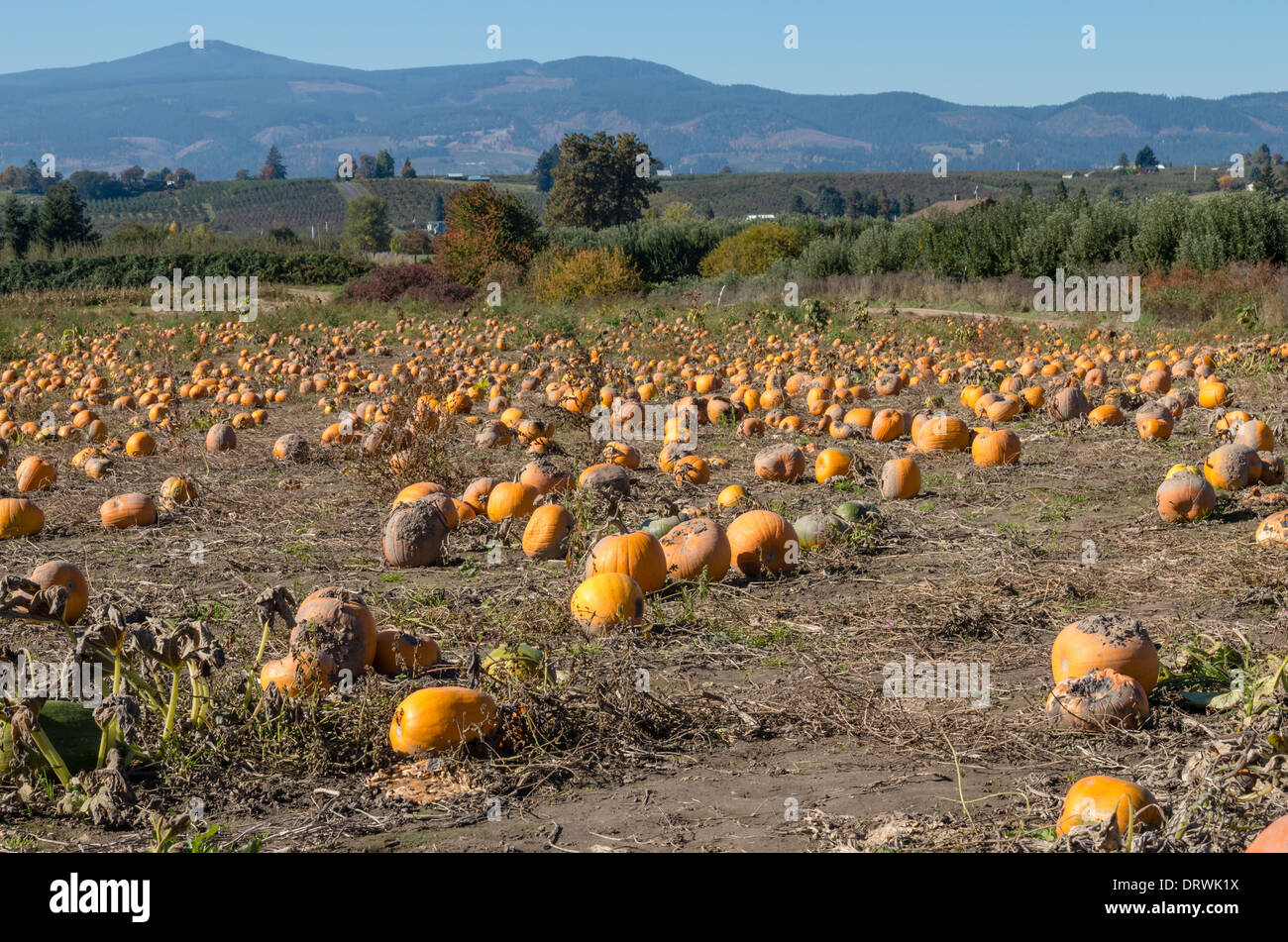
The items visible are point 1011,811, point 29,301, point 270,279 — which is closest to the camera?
point 1011,811

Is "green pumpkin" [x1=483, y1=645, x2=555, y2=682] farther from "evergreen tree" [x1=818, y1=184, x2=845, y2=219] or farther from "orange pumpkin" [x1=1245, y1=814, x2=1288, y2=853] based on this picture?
"evergreen tree" [x1=818, y1=184, x2=845, y2=219]

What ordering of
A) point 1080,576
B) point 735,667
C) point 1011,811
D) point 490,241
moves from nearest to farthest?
point 1011,811, point 735,667, point 1080,576, point 490,241

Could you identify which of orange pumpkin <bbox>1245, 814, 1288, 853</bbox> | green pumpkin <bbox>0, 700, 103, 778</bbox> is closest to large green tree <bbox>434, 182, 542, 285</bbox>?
green pumpkin <bbox>0, 700, 103, 778</bbox>

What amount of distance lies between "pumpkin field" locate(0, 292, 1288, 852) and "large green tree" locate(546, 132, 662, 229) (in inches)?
2055

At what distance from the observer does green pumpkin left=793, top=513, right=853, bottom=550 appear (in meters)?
6.79

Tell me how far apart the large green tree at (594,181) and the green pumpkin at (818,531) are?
5711cm

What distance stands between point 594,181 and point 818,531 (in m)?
58.7

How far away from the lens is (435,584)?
21.0ft

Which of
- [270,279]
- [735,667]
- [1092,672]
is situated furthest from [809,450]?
[270,279]

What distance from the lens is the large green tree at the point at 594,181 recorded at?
62469 mm

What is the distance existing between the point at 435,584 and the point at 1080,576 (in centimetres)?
347

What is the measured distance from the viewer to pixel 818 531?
680 cm

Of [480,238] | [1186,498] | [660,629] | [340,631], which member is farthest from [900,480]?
[480,238]

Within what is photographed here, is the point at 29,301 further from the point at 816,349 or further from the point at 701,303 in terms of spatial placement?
the point at 816,349
